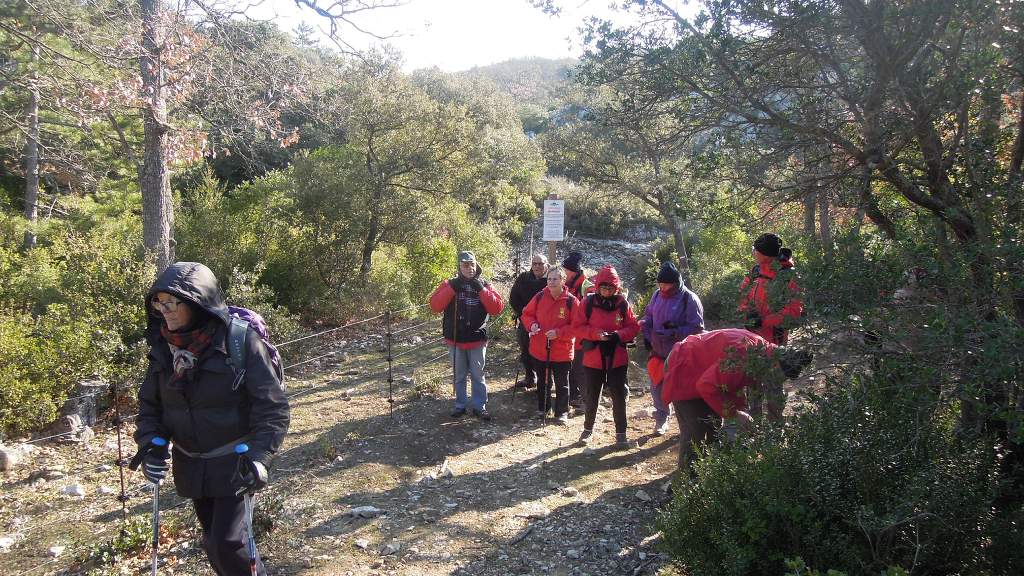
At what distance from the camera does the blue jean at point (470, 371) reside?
6820 mm

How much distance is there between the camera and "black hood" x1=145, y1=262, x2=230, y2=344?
2.98m

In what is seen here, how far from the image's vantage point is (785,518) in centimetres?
323

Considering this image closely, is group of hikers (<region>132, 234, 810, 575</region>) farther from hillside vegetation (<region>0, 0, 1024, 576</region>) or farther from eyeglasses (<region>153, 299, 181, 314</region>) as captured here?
hillside vegetation (<region>0, 0, 1024, 576</region>)

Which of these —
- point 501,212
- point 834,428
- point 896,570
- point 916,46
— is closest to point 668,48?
point 916,46

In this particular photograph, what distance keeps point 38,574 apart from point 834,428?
202 inches

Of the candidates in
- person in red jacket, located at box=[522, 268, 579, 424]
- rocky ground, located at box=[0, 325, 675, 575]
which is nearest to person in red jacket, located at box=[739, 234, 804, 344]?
rocky ground, located at box=[0, 325, 675, 575]

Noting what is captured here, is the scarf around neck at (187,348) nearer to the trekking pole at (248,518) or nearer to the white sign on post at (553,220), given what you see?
the trekking pole at (248,518)

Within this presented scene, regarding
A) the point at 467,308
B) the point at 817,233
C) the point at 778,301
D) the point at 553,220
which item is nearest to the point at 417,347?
the point at 553,220

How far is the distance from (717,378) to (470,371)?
3359 mm

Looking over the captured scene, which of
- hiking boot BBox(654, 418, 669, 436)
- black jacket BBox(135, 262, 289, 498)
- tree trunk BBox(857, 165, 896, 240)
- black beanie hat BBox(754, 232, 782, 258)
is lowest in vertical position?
hiking boot BBox(654, 418, 669, 436)

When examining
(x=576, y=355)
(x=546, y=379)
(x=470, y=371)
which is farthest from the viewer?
(x=576, y=355)

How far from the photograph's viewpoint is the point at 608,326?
19.9 feet

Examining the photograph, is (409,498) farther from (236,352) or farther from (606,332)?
(236,352)

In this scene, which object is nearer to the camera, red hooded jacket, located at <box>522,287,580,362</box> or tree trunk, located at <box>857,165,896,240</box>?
tree trunk, located at <box>857,165,896,240</box>
